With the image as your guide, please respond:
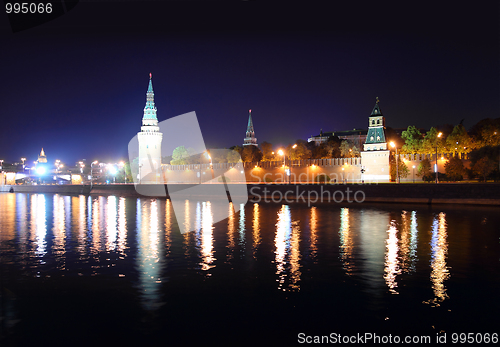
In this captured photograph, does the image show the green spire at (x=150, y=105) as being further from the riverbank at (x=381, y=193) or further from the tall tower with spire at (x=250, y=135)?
the riverbank at (x=381, y=193)

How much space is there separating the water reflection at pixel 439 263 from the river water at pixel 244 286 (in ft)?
0.15

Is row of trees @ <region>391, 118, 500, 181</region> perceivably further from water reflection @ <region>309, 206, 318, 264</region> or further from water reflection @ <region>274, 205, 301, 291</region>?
water reflection @ <region>274, 205, 301, 291</region>

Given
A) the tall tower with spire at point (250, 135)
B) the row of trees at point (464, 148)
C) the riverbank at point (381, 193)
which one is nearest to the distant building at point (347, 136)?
the tall tower with spire at point (250, 135)

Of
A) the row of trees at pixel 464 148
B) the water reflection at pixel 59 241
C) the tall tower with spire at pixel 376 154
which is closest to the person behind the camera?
the water reflection at pixel 59 241

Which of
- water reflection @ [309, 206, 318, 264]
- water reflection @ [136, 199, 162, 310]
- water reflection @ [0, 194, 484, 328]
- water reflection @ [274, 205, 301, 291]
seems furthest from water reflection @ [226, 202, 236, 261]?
water reflection @ [309, 206, 318, 264]

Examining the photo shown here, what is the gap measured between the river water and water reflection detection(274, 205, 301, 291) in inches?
2.1

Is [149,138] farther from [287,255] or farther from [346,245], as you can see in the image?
[287,255]

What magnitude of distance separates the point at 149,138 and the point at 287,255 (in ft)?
291

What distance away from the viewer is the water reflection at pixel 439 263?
836 centimetres

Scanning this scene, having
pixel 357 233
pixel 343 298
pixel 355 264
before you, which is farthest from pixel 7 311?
pixel 357 233

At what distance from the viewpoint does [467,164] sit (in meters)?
50.0

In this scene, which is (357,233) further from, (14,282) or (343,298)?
(14,282)

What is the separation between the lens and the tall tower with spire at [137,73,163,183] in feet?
310

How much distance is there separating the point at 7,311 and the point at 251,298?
429 centimetres
